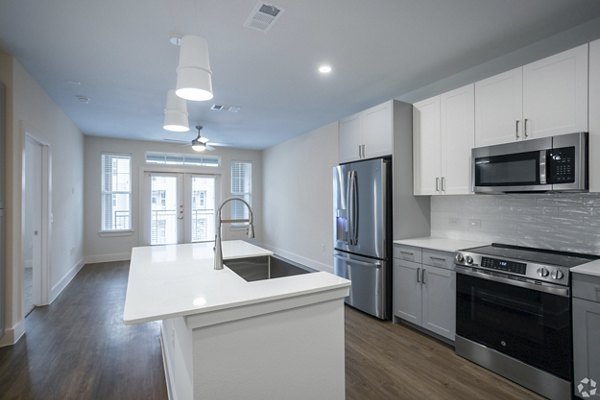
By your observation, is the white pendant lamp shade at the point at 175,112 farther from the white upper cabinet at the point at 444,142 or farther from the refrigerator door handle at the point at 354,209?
the white upper cabinet at the point at 444,142

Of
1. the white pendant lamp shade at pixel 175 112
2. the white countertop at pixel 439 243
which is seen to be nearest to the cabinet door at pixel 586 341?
the white countertop at pixel 439 243

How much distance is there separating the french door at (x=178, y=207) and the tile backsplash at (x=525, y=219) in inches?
222

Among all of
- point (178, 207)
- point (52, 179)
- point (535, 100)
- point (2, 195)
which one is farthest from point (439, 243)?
point (178, 207)

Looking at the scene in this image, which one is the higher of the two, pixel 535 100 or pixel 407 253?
pixel 535 100

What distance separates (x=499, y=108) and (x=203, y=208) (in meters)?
6.54

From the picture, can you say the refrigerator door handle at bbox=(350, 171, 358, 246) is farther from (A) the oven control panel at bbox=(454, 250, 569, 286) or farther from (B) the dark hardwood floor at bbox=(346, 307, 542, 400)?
(A) the oven control panel at bbox=(454, 250, 569, 286)

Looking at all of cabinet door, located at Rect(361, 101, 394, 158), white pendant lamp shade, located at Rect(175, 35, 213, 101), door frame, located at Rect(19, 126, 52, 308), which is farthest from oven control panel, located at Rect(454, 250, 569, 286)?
door frame, located at Rect(19, 126, 52, 308)

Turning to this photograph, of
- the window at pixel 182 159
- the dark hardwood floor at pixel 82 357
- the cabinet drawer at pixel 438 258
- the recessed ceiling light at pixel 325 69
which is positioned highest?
the recessed ceiling light at pixel 325 69

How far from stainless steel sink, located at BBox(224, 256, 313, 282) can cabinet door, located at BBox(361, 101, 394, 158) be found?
5.95 feet

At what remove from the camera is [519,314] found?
224cm

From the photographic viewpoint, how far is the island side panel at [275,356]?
4.41 feet

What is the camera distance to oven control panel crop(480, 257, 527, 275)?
2205 millimetres

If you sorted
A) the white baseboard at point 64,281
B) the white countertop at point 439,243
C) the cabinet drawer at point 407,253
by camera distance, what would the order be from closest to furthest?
1. the white countertop at point 439,243
2. the cabinet drawer at point 407,253
3. the white baseboard at point 64,281

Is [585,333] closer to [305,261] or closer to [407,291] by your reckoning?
[407,291]
